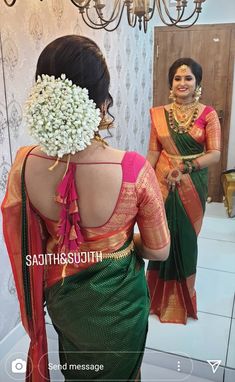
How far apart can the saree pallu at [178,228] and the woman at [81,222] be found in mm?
384

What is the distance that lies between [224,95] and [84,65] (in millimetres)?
641

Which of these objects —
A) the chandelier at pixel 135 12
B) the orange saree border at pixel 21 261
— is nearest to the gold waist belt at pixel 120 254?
the orange saree border at pixel 21 261

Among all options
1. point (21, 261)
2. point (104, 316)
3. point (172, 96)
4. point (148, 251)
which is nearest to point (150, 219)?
point (148, 251)

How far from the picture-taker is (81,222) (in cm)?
84

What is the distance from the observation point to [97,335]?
918mm

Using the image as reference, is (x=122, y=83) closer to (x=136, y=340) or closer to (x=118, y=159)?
(x=118, y=159)

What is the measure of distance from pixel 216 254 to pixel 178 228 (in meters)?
0.26

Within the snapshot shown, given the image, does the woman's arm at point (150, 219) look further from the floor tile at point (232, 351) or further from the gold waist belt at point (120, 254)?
the floor tile at point (232, 351)

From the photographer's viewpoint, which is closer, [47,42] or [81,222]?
[81,222]

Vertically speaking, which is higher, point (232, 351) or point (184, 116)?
point (184, 116)

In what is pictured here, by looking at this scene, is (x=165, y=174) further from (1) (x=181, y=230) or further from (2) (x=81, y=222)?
(2) (x=81, y=222)

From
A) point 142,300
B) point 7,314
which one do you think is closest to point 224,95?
point 142,300

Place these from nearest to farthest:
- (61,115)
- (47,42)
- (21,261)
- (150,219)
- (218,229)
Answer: (61,115)
(150,219)
(21,261)
(47,42)
(218,229)

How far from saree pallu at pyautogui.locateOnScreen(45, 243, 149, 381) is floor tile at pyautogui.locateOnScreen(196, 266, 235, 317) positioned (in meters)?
0.55
